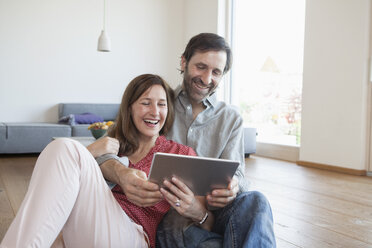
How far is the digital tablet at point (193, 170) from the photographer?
1.20m

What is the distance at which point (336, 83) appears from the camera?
4402mm

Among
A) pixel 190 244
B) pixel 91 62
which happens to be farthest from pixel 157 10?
pixel 190 244

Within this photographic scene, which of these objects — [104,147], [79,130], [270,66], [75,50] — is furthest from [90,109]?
[104,147]

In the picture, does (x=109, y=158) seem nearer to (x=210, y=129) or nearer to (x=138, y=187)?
(x=138, y=187)

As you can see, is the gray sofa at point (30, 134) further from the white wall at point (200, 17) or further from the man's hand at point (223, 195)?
the man's hand at point (223, 195)

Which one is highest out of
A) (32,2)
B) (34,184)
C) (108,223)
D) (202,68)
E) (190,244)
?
(32,2)

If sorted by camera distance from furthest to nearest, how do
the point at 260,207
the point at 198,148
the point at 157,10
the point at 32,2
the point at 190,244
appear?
the point at 157,10 < the point at 32,2 < the point at 198,148 < the point at 190,244 < the point at 260,207

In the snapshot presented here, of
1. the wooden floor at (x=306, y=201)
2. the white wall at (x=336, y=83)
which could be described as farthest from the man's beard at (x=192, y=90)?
the white wall at (x=336, y=83)

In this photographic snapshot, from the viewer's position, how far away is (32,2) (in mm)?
5828

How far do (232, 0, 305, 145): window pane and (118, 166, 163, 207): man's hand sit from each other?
4128 mm

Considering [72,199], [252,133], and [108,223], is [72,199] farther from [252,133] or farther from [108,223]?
[252,133]

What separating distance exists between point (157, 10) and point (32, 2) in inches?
84.4

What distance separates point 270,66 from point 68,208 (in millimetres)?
4764

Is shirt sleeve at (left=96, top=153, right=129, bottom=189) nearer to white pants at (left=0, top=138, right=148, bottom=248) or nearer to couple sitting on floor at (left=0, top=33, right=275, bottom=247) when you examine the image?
couple sitting on floor at (left=0, top=33, right=275, bottom=247)
